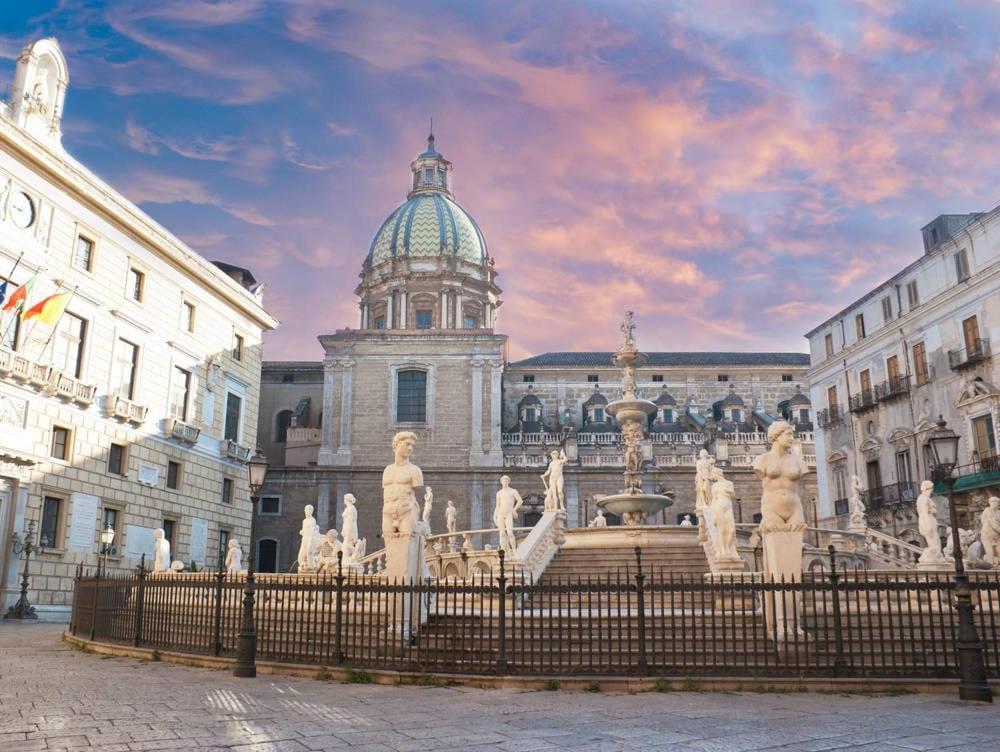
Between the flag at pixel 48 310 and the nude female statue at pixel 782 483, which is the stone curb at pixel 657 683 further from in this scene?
the flag at pixel 48 310

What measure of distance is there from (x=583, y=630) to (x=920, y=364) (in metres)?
26.6

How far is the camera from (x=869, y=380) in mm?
35656

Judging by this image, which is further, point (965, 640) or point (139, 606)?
point (139, 606)

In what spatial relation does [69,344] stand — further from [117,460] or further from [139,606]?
[139,606]

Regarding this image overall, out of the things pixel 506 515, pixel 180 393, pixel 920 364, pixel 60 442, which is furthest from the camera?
pixel 920 364

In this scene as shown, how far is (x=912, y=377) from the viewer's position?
32500mm

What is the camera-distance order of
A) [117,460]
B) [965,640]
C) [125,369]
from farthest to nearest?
[125,369] < [117,460] < [965,640]

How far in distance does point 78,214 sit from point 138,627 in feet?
57.9

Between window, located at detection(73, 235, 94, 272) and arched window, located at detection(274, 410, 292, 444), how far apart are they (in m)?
26.2

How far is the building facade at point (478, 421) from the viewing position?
43.9 metres

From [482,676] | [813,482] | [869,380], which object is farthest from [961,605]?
[813,482]

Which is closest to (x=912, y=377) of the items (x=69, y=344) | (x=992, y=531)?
(x=992, y=531)

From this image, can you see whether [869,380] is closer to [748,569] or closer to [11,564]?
[748,569]

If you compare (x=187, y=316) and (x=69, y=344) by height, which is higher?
(x=187, y=316)
